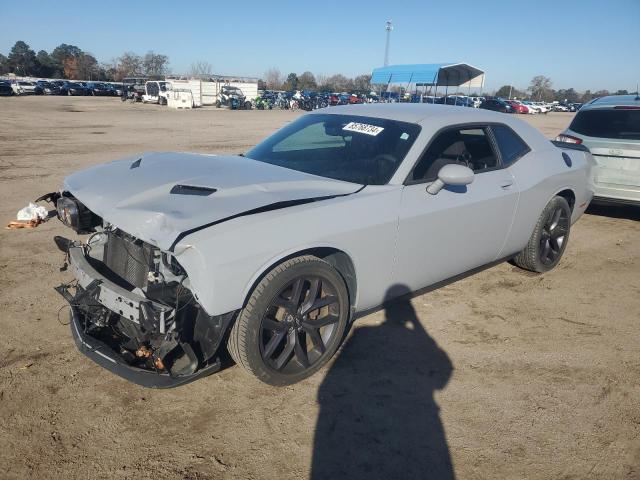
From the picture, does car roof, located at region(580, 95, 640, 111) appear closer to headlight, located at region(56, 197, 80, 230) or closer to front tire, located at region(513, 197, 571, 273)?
front tire, located at region(513, 197, 571, 273)

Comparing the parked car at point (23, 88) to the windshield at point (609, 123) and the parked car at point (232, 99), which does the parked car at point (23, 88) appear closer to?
the parked car at point (232, 99)

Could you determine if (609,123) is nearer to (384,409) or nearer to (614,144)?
(614,144)

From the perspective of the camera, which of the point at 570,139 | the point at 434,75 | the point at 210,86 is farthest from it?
the point at 210,86

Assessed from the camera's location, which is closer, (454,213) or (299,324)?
(299,324)

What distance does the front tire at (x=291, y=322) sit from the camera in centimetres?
260

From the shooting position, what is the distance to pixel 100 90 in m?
53.5

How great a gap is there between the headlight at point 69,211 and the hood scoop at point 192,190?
889 millimetres

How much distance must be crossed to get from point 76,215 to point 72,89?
2241 inches

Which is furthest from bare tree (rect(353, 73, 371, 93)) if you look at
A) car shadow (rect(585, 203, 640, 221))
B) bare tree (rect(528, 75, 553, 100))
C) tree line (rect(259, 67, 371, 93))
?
car shadow (rect(585, 203, 640, 221))

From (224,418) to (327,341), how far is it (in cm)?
80

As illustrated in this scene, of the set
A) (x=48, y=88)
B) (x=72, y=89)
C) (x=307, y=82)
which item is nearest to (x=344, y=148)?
(x=72, y=89)

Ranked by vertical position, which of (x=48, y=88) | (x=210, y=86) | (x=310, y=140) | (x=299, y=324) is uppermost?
(x=210, y=86)

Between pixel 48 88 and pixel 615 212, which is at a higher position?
pixel 48 88

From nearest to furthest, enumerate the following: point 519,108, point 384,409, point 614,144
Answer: point 384,409, point 614,144, point 519,108
